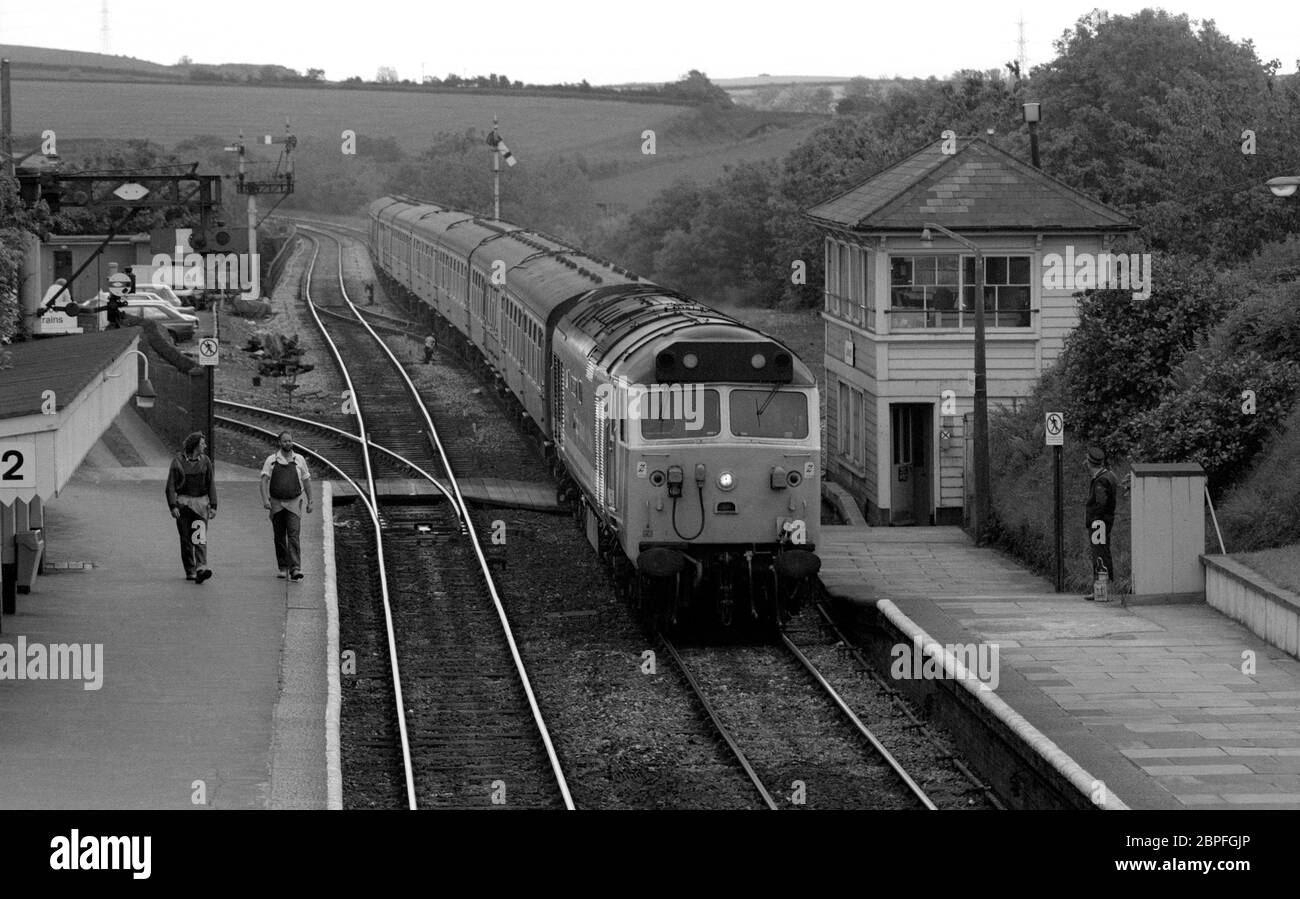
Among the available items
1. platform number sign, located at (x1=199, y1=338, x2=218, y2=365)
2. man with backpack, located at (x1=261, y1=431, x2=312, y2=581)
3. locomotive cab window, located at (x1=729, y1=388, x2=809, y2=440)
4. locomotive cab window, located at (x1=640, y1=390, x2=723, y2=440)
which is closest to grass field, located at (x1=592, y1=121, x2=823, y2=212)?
platform number sign, located at (x1=199, y1=338, x2=218, y2=365)

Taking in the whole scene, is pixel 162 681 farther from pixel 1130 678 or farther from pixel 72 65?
pixel 72 65

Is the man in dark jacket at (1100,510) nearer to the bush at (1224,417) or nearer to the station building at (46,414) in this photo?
the bush at (1224,417)

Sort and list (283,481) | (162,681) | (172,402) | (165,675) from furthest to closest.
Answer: (172,402) < (283,481) < (165,675) < (162,681)

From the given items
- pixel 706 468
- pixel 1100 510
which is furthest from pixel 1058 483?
pixel 706 468

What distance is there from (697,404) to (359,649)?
392 cm

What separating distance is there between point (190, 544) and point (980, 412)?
29.5 ft

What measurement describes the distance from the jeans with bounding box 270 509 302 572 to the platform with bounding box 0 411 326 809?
0.24m

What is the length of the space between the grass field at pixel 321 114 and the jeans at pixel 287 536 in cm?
7888

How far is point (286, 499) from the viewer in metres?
18.9

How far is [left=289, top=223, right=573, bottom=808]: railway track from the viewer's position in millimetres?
13945

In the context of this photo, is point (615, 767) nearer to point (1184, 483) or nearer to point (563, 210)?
point (1184, 483)

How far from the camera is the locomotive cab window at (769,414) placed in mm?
17641

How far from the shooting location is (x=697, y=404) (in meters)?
17.6

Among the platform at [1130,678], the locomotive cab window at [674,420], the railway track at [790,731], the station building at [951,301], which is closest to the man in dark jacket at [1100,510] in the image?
the platform at [1130,678]
